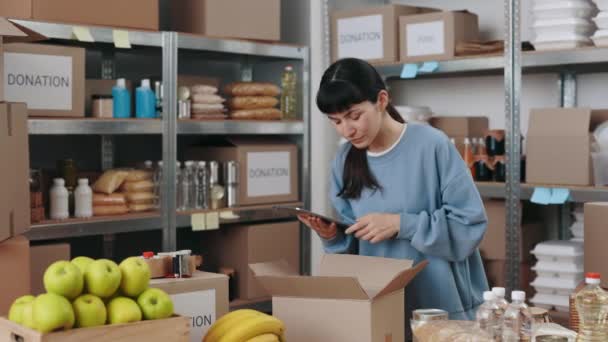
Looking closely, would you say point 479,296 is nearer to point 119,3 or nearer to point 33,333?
point 33,333

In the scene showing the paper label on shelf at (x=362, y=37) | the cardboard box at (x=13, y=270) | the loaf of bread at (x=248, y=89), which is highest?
the paper label on shelf at (x=362, y=37)

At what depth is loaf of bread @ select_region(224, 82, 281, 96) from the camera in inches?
174

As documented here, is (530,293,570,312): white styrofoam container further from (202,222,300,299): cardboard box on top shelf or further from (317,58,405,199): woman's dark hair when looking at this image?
(317,58,405,199): woman's dark hair

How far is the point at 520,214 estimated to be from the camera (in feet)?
13.2

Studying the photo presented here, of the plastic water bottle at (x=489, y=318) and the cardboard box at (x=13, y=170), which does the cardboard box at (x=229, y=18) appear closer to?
the cardboard box at (x=13, y=170)

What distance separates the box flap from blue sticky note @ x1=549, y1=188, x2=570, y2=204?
0.80ft

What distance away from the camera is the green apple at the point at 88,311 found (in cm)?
167

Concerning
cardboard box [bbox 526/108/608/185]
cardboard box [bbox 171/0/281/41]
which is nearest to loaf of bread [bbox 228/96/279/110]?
cardboard box [bbox 171/0/281/41]

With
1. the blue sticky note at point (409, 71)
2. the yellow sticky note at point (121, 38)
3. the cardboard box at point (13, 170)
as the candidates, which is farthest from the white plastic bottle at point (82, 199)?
the blue sticky note at point (409, 71)

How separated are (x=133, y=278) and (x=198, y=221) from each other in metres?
2.42

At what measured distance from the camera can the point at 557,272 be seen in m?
3.90

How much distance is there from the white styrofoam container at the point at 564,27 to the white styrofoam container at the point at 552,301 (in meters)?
1.16

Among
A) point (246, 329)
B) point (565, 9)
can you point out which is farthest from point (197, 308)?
point (565, 9)

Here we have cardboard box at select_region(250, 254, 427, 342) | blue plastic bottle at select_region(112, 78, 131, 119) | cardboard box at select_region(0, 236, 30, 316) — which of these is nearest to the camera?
cardboard box at select_region(250, 254, 427, 342)
